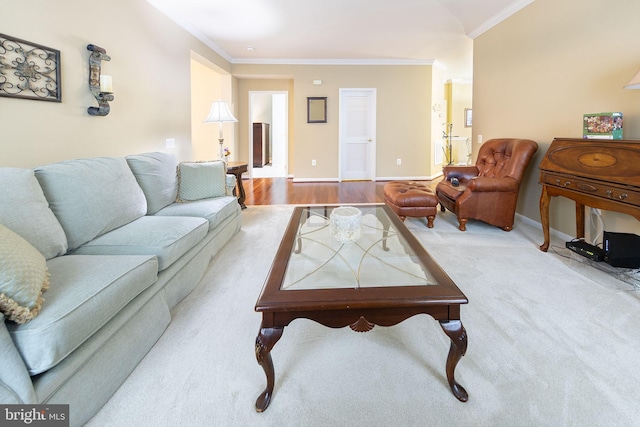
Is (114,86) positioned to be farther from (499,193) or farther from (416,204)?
(499,193)

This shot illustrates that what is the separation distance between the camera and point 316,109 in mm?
7430

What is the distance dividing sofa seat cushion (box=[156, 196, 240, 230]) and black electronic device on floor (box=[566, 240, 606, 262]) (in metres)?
3.00

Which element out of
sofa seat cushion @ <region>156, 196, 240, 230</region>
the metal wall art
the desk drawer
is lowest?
sofa seat cushion @ <region>156, 196, 240, 230</region>

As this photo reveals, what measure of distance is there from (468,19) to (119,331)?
544 centimetres

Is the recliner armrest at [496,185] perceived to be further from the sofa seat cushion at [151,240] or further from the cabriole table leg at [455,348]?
the sofa seat cushion at [151,240]

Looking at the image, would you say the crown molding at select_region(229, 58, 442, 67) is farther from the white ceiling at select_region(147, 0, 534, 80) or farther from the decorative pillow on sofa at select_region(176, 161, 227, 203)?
the decorative pillow on sofa at select_region(176, 161, 227, 203)

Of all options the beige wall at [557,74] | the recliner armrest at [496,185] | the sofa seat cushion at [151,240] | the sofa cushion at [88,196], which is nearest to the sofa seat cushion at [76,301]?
the sofa seat cushion at [151,240]

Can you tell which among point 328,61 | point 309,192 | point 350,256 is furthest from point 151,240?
point 328,61

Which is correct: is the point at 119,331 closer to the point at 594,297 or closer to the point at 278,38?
the point at 594,297

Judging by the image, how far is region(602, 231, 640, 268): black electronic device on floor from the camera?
8.23ft

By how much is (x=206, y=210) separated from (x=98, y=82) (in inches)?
53.2

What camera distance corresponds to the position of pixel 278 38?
18.6 feet

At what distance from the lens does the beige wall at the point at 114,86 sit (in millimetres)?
2195

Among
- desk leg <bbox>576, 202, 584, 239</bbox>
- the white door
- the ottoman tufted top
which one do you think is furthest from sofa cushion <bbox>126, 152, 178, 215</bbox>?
the white door
